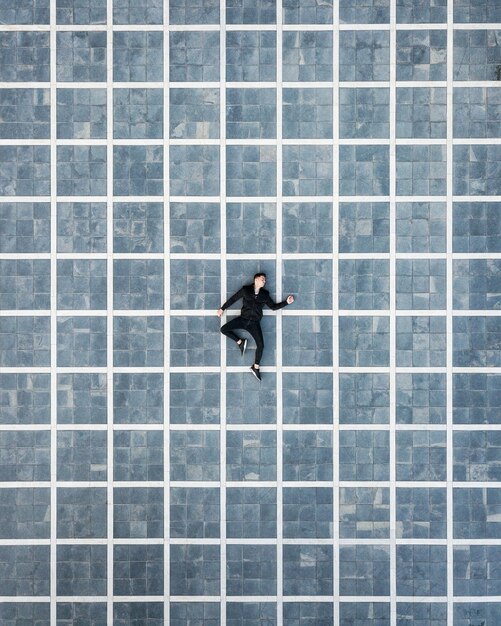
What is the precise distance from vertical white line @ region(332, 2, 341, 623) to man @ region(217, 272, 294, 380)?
2.37 ft

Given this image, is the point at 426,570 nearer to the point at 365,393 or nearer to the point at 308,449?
the point at 308,449

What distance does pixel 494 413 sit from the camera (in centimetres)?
1115

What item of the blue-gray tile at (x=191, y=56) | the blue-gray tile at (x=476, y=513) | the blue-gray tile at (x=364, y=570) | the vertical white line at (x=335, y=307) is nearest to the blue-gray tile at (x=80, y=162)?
the blue-gray tile at (x=191, y=56)

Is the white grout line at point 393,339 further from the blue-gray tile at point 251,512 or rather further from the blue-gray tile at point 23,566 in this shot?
the blue-gray tile at point 23,566

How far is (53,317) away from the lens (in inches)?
439

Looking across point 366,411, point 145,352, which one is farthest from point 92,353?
point 366,411

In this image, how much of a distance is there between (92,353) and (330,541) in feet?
13.7

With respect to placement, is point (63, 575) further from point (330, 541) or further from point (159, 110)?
point (159, 110)

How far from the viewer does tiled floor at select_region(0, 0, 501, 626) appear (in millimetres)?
11094

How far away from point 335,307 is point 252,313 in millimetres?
1161

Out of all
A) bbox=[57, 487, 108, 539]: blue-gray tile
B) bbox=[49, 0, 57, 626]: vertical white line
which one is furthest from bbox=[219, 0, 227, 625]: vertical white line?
bbox=[49, 0, 57, 626]: vertical white line

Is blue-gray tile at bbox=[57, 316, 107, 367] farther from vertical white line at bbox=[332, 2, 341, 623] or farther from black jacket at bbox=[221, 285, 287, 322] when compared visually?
vertical white line at bbox=[332, 2, 341, 623]

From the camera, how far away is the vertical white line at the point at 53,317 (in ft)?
36.4

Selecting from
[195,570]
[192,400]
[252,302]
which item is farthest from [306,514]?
[252,302]
